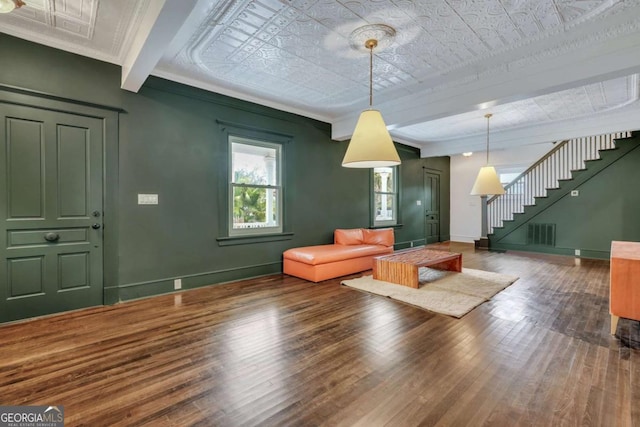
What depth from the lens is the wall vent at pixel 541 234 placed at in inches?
276

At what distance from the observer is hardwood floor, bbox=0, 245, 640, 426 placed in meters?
1.64

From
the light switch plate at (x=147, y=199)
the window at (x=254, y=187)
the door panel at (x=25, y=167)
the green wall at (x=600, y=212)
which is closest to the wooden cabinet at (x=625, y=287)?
the window at (x=254, y=187)

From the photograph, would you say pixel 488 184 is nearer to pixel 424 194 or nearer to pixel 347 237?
pixel 347 237

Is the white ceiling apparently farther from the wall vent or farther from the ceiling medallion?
the wall vent

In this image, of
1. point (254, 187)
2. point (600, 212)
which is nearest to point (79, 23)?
point (254, 187)

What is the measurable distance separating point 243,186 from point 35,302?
9.01ft

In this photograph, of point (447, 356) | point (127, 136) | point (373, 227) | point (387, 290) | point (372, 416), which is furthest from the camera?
point (373, 227)

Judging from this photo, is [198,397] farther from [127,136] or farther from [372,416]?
[127,136]

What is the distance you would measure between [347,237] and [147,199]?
3.46 meters

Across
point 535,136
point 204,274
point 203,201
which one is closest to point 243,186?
point 203,201

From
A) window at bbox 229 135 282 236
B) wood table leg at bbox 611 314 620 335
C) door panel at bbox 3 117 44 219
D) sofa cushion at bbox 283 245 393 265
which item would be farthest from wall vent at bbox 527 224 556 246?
door panel at bbox 3 117 44 219

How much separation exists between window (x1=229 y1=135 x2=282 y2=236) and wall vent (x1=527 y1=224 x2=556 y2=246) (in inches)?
254

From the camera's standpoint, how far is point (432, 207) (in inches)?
349

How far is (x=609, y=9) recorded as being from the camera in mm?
2498
